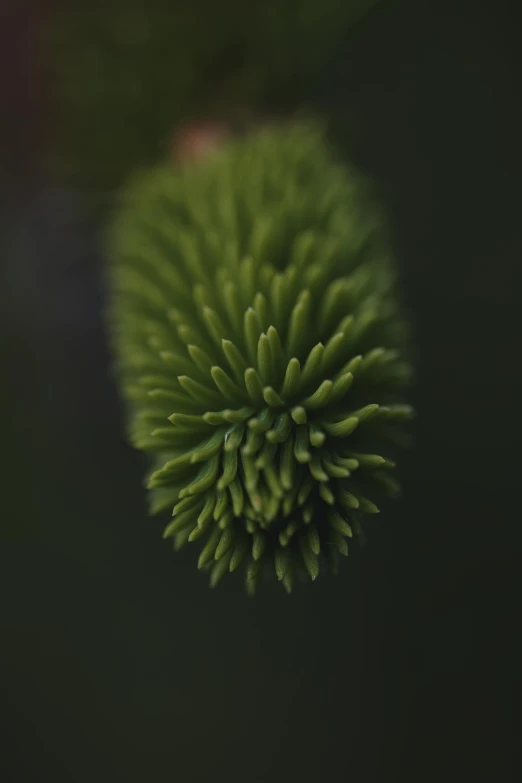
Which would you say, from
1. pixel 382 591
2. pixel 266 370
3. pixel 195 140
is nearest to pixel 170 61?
pixel 195 140

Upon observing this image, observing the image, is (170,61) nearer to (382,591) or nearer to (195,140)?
(195,140)

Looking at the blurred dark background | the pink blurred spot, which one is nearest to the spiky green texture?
the pink blurred spot

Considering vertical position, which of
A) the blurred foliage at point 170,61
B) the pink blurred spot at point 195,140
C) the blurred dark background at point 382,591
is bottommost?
the blurred dark background at point 382,591

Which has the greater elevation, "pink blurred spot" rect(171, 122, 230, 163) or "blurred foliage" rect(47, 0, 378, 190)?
"blurred foliage" rect(47, 0, 378, 190)

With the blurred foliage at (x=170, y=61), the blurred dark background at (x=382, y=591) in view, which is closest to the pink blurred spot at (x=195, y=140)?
the blurred foliage at (x=170, y=61)

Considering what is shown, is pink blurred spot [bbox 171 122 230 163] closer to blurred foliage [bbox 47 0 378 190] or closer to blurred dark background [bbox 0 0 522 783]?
blurred foliage [bbox 47 0 378 190]

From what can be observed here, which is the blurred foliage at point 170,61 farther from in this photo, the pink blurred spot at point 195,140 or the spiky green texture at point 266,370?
the spiky green texture at point 266,370
